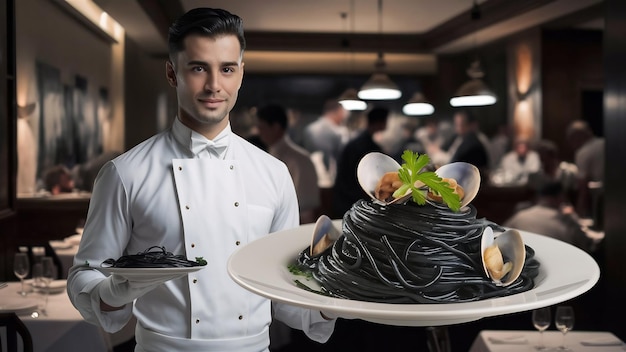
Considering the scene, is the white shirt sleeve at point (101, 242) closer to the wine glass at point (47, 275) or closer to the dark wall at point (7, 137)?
the wine glass at point (47, 275)

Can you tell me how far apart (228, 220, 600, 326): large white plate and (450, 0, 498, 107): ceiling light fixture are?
6.41m

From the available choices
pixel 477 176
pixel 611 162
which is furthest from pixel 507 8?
pixel 477 176

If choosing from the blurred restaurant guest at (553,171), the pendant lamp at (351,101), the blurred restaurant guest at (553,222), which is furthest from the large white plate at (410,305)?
the pendant lamp at (351,101)

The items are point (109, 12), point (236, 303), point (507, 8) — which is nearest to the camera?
point (236, 303)

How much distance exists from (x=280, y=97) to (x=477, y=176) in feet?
23.6

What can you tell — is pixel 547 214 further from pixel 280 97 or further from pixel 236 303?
pixel 236 303

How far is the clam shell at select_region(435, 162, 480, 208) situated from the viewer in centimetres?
164

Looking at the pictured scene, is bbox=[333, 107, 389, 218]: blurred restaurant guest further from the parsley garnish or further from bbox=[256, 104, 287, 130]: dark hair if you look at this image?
the parsley garnish

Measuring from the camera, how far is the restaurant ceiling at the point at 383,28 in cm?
764

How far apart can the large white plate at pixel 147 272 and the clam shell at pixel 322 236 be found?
26 cm

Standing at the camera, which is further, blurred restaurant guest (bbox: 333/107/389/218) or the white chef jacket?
blurred restaurant guest (bbox: 333/107/389/218)

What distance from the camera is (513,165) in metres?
8.57

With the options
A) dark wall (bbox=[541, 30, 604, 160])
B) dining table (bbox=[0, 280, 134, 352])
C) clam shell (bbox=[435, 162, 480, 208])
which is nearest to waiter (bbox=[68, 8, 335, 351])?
clam shell (bbox=[435, 162, 480, 208])

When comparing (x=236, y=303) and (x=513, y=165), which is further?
(x=513, y=165)
